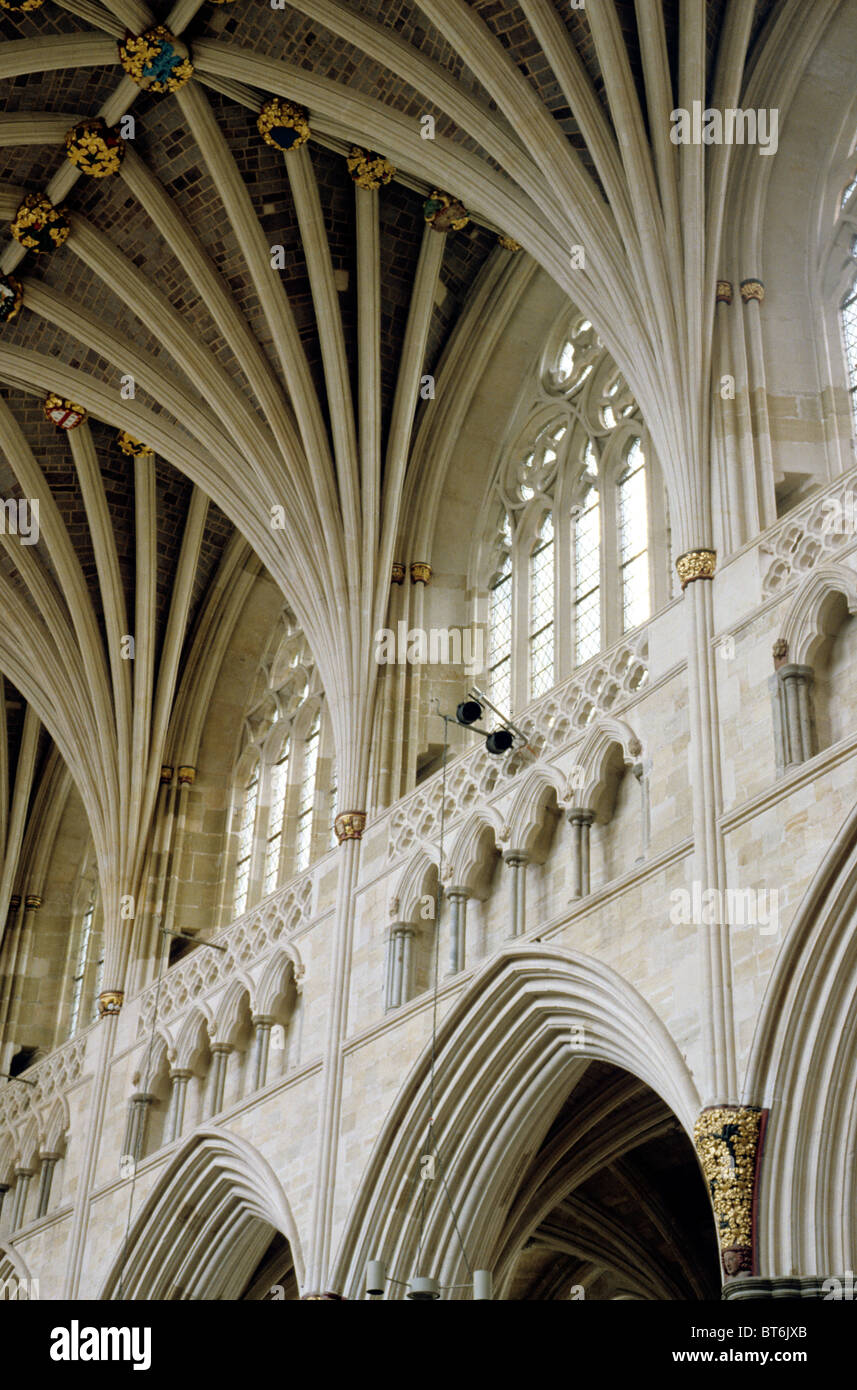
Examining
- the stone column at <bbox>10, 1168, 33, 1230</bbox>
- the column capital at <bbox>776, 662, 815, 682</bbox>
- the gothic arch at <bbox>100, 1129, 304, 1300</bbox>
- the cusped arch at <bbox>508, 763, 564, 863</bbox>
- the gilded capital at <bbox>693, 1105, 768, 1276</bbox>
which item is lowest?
the gilded capital at <bbox>693, 1105, 768, 1276</bbox>

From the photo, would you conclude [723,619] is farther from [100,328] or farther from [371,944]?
[100,328]

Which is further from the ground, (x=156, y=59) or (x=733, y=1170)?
(x=156, y=59)

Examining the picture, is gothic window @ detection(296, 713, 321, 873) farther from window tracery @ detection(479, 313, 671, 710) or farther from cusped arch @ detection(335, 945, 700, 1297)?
cusped arch @ detection(335, 945, 700, 1297)

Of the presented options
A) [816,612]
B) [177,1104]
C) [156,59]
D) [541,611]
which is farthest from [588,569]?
[177,1104]

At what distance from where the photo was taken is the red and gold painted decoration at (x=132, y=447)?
62.4 ft

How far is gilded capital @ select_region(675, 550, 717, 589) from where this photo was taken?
12.2 m

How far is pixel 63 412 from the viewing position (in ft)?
61.6

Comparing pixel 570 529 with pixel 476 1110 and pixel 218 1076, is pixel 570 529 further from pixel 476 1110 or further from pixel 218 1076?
pixel 218 1076

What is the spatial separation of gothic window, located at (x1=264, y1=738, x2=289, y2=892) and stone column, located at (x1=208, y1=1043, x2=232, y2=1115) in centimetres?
227

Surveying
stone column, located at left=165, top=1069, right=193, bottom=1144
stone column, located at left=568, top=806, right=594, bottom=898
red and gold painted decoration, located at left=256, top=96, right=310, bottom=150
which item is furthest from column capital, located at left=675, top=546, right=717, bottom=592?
stone column, located at left=165, top=1069, right=193, bottom=1144

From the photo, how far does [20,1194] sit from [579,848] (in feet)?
32.3
